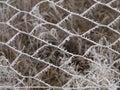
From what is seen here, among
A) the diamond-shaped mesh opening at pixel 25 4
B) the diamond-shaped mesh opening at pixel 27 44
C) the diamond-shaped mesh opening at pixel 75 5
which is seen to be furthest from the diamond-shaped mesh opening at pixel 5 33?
the diamond-shaped mesh opening at pixel 75 5

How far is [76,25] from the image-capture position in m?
1.65

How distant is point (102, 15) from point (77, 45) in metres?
0.21

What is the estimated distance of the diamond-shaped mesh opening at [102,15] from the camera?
1685 mm

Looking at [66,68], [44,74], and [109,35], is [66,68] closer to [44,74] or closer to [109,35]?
[44,74]

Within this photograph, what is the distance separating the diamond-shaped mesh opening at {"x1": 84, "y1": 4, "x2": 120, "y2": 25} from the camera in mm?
1685

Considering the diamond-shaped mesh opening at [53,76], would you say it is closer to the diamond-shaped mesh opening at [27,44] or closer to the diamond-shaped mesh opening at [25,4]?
the diamond-shaped mesh opening at [27,44]

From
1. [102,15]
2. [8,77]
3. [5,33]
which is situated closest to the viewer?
[8,77]

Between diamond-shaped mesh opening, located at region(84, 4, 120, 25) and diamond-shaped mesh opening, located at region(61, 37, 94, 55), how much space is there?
0.13 m

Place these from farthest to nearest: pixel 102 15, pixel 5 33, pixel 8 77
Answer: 1. pixel 102 15
2. pixel 5 33
3. pixel 8 77

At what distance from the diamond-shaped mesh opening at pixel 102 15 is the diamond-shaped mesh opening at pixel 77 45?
133 millimetres

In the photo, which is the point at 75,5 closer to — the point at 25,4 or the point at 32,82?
the point at 25,4

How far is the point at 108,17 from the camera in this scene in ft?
5.58

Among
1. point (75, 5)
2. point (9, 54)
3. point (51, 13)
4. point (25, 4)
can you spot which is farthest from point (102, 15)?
point (9, 54)

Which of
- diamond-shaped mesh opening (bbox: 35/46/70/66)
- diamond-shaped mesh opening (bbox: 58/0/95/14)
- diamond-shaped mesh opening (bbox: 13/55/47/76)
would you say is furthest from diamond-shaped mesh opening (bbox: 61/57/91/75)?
diamond-shaped mesh opening (bbox: 58/0/95/14)
